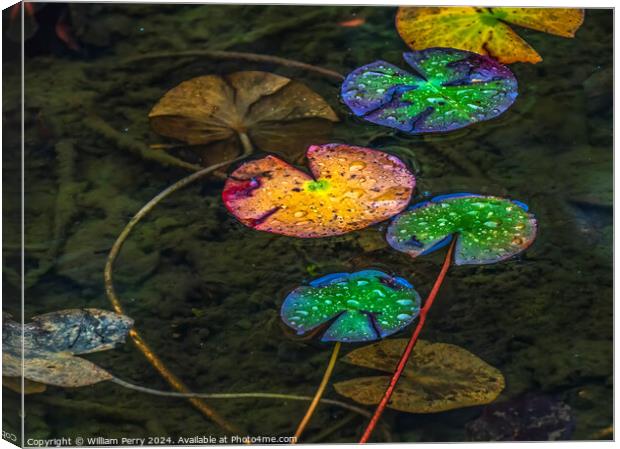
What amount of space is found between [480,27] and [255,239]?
2.35ft

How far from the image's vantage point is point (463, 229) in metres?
2.45

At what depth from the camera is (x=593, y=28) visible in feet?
8.34

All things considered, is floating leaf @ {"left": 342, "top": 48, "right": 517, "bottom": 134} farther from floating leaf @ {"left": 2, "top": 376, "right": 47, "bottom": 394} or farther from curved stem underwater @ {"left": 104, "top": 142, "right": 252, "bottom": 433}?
floating leaf @ {"left": 2, "top": 376, "right": 47, "bottom": 394}

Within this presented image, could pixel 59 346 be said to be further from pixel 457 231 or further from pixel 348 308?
pixel 457 231

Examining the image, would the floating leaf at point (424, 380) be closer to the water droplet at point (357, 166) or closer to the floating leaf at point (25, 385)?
the water droplet at point (357, 166)

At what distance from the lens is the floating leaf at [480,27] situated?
2498mm

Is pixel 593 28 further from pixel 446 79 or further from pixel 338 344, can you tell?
pixel 338 344

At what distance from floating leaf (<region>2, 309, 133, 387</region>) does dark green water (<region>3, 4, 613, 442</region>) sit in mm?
26

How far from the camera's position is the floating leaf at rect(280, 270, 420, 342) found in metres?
2.40

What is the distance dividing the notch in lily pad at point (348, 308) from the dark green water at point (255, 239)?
23 mm

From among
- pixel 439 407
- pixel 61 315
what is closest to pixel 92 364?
pixel 61 315

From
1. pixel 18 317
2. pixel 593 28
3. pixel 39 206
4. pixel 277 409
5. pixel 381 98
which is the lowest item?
pixel 277 409

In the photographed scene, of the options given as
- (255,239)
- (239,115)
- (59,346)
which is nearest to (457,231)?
(255,239)

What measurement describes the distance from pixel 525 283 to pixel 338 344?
1.49ft
